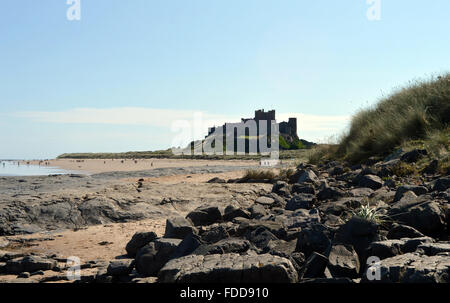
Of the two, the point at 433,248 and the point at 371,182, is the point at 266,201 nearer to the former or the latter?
the point at 371,182

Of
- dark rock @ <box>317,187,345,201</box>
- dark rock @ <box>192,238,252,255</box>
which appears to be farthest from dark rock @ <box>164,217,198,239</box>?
dark rock @ <box>317,187,345,201</box>

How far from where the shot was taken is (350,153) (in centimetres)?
1239

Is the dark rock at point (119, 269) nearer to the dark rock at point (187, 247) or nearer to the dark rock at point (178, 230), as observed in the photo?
the dark rock at point (187, 247)

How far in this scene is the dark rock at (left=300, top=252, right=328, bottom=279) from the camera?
10.4 ft

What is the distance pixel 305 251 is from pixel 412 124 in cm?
839

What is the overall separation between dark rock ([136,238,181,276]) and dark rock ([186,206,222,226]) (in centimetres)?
175

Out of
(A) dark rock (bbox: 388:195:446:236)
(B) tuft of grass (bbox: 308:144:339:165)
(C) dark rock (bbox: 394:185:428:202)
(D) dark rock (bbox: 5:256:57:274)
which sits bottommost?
(D) dark rock (bbox: 5:256:57:274)

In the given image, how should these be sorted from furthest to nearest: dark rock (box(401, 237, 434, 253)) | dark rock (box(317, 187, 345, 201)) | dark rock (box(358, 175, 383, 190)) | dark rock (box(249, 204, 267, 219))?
1. dark rock (box(358, 175, 383, 190))
2. dark rock (box(317, 187, 345, 201))
3. dark rock (box(249, 204, 267, 219))
4. dark rock (box(401, 237, 434, 253))

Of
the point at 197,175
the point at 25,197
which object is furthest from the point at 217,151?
the point at 25,197

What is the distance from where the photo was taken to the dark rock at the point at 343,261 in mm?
3205

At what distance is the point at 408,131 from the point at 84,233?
29.4 ft

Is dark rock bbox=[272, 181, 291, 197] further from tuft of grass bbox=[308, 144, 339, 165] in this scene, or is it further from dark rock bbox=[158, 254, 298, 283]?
tuft of grass bbox=[308, 144, 339, 165]

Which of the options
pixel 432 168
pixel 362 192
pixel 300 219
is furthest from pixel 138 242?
pixel 432 168
